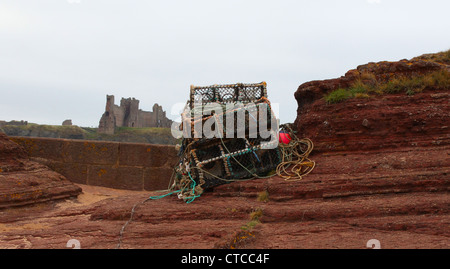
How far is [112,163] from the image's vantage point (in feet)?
27.7

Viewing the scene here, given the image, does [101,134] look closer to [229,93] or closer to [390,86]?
[229,93]

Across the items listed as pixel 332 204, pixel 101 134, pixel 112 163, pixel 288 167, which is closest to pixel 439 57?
pixel 288 167

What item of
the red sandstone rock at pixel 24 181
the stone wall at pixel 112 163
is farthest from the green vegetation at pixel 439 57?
the red sandstone rock at pixel 24 181

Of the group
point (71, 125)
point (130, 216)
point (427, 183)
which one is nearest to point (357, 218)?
point (427, 183)

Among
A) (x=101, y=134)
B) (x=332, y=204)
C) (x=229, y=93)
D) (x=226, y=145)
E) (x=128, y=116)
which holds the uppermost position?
(x=128, y=116)

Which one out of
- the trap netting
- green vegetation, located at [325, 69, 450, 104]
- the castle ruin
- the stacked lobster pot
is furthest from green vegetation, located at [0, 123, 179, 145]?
green vegetation, located at [325, 69, 450, 104]

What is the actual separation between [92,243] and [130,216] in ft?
3.01

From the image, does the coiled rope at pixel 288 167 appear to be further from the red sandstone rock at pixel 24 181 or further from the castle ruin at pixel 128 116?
the castle ruin at pixel 128 116

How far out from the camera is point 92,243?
409 cm

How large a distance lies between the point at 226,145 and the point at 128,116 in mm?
66533

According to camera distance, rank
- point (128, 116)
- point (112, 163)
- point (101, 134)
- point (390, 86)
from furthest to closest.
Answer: point (128, 116) → point (101, 134) → point (112, 163) → point (390, 86)

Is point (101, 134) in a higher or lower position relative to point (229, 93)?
higher

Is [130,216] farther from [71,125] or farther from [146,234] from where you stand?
[71,125]

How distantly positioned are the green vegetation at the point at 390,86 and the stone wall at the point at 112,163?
4.23 meters
